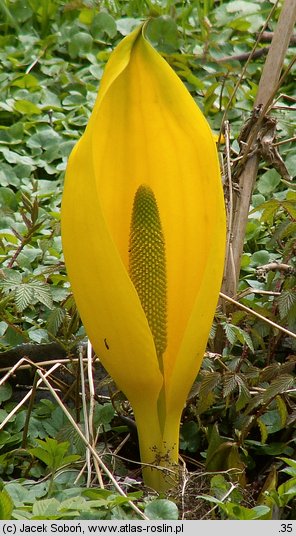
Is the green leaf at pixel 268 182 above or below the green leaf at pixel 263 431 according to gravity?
below

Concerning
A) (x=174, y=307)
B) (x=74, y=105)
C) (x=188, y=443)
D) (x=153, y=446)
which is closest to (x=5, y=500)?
(x=153, y=446)

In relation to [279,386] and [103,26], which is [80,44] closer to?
[103,26]

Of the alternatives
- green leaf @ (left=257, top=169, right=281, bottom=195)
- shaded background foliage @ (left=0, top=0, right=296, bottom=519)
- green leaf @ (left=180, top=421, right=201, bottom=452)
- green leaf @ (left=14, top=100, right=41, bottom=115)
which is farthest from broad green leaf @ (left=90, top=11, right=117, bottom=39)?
green leaf @ (left=180, top=421, right=201, bottom=452)

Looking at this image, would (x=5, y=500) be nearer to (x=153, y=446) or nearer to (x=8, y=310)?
(x=153, y=446)

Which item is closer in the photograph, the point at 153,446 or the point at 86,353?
the point at 153,446

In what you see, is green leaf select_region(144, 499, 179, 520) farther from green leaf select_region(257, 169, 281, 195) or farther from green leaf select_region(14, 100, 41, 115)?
green leaf select_region(14, 100, 41, 115)

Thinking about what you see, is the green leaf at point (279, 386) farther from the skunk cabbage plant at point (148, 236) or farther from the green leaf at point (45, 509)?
the green leaf at point (45, 509)

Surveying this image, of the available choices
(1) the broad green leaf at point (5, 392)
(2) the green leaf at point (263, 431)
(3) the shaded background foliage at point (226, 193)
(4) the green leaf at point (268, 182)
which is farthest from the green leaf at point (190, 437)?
(4) the green leaf at point (268, 182)
